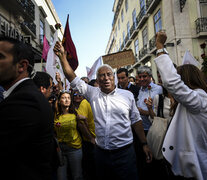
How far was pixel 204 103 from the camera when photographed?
56.2 inches

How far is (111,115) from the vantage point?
2.17 m

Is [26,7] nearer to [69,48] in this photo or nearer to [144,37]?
[69,48]

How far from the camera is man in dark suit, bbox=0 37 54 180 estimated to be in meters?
0.93

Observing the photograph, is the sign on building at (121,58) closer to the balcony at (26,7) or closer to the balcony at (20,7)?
the balcony at (20,7)

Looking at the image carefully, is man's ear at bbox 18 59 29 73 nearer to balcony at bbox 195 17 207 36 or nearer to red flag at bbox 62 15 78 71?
red flag at bbox 62 15 78 71

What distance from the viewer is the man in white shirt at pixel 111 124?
2.06 m

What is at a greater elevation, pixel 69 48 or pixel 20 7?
pixel 20 7

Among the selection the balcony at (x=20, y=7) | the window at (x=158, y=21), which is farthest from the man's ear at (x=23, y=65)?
the window at (x=158, y=21)

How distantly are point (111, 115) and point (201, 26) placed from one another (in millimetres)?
12240

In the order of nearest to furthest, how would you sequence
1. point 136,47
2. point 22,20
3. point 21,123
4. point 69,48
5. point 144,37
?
point 21,123
point 69,48
point 22,20
point 144,37
point 136,47

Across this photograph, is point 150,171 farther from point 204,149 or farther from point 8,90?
point 8,90

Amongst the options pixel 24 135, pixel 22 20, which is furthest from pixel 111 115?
pixel 22 20

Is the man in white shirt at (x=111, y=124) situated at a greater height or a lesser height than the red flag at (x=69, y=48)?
lesser

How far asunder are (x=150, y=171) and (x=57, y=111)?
6.58 ft
